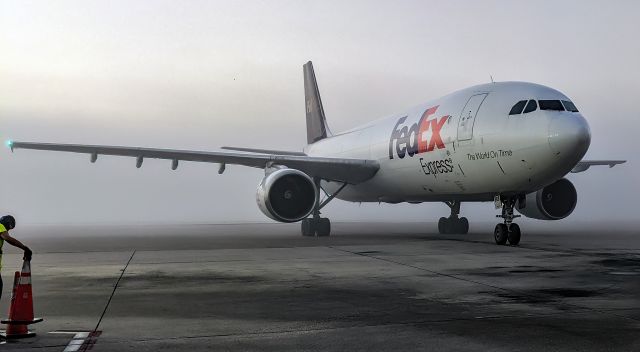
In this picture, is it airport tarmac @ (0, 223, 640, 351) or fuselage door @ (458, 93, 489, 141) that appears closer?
airport tarmac @ (0, 223, 640, 351)

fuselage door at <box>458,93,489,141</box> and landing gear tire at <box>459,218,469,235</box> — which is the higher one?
fuselage door at <box>458,93,489,141</box>

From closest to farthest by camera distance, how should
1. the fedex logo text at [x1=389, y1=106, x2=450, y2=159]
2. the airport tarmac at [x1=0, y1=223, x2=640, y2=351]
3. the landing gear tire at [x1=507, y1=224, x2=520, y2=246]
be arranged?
the airport tarmac at [x1=0, y1=223, x2=640, y2=351], the landing gear tire at [x1=507, y1=224, x2=520, y2=246], the fedex logo text at [x1=389, y1=106, x2=450, y2=159]

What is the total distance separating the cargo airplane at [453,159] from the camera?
13266 millimetres

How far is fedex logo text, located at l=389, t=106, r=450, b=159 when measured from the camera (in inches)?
625

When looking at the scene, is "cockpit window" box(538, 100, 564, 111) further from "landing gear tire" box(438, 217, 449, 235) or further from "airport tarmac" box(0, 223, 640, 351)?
"landing gear tire" box(438, 217, 449, 235)

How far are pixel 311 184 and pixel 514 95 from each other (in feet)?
21.3

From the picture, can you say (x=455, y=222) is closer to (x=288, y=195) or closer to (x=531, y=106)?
(x=288, y=195)

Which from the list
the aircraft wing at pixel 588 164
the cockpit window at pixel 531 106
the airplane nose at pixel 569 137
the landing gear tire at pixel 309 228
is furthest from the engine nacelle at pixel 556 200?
the landing gear tire at pixel 309 228

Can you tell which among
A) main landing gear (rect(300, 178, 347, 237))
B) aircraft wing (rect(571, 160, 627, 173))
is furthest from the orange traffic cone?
aircraft wing (rect(571, 160, 627, 173))

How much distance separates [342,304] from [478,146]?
9071 millimetres

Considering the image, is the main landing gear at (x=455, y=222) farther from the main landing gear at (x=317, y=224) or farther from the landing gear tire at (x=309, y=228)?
the landing gear tire at (x=309, y=228)

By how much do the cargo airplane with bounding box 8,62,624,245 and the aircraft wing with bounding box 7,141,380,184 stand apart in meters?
0.03

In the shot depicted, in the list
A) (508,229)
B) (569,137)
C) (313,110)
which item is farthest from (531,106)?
(313,110)

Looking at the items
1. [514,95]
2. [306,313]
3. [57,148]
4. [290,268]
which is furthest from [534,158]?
[57,148]
